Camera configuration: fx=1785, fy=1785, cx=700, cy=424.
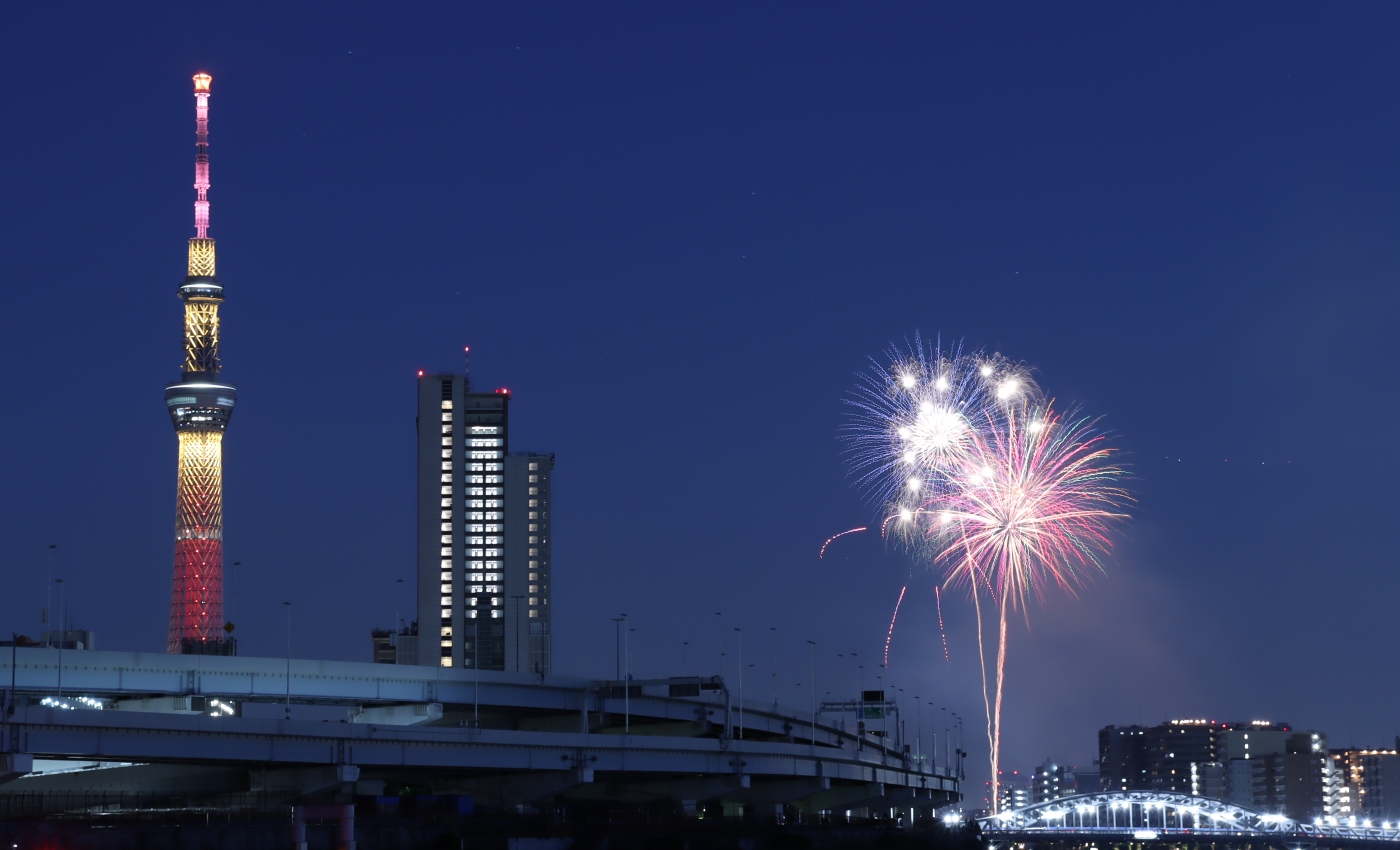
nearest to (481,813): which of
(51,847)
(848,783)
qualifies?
(51,847)

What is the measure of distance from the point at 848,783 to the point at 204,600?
84.1m

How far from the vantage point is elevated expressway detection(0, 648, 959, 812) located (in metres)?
77.1

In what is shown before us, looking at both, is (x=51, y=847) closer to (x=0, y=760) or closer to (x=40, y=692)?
(x=0, y=760)

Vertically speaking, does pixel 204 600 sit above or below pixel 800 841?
above

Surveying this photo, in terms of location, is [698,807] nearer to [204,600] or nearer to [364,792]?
[364,792]

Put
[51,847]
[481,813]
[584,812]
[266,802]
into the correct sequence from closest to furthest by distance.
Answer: [51,847] → [266,802] → [481,813] → [584,812]

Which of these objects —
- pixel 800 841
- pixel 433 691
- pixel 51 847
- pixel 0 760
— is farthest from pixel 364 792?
pixel 51 847

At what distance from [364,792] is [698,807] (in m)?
25.6

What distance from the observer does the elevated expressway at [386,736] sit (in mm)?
77062

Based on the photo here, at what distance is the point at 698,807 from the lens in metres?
120

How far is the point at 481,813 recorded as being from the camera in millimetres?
90000

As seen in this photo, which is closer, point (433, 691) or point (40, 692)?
point (40, 692)

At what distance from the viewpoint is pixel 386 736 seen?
282 ft

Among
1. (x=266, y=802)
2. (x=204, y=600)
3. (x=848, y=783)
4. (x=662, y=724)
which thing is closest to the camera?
(x=266, y=802)
